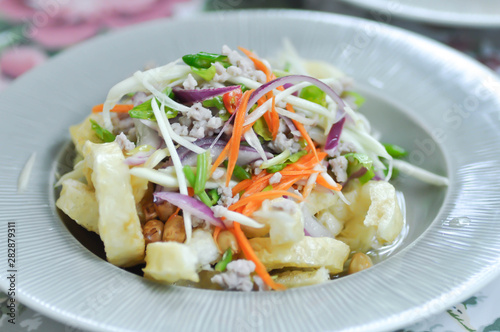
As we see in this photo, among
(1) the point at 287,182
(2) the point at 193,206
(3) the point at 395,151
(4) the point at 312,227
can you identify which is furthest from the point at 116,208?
(3) the point at 395,151

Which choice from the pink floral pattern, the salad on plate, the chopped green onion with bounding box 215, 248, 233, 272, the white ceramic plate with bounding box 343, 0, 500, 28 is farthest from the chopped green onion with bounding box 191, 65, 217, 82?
the pink floral pattern

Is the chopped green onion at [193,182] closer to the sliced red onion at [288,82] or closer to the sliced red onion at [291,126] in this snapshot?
the sliced red onion at [288,82]

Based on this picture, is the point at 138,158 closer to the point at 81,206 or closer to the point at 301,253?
the point at 81,206

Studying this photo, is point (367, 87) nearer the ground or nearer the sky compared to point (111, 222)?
nearer the sky

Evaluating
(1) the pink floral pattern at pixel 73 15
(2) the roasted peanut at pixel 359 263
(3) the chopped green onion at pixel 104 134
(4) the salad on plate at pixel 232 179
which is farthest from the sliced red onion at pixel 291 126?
(1) the pink floral pattern at pixel 73 15

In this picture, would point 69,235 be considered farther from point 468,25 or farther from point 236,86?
point 468,25

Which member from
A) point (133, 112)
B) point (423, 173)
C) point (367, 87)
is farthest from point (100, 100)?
point (423, 173)

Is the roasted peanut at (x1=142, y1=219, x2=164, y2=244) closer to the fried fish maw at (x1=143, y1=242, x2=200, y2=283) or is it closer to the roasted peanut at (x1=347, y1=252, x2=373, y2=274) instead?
the fried fish maw at (x1=143, y1=242, x2=200, y2=283)
